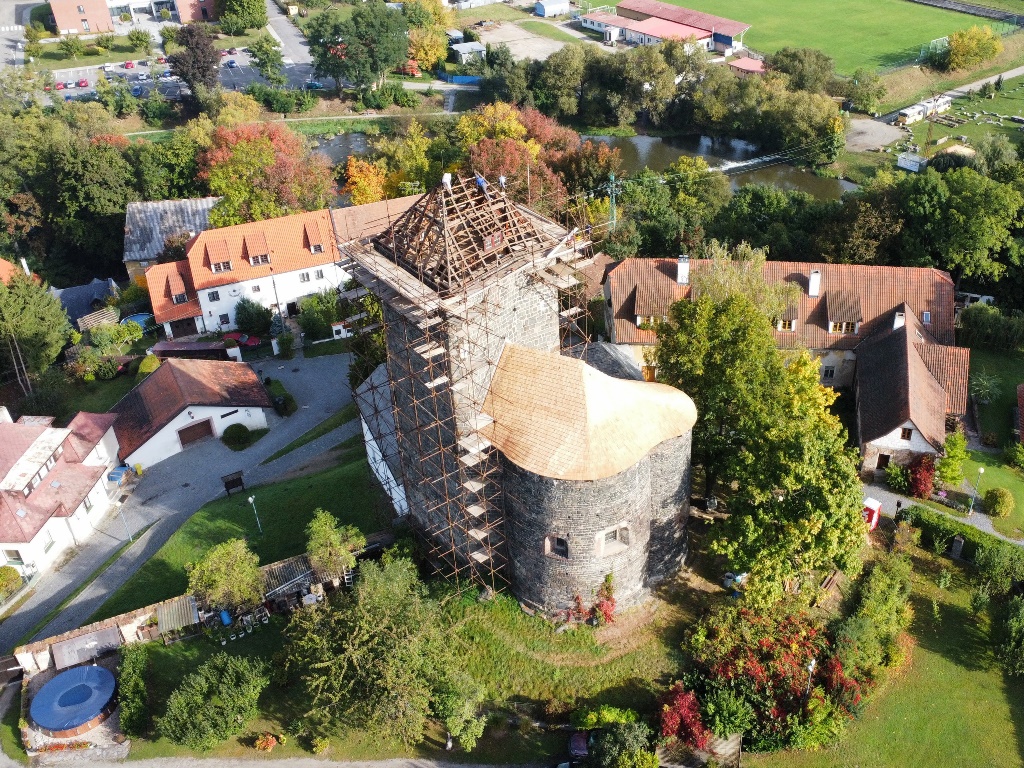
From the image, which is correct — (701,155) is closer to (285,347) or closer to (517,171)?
(517,171)

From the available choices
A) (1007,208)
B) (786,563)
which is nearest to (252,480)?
(786,563)

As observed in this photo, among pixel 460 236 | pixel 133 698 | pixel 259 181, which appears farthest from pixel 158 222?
pixel 460 236

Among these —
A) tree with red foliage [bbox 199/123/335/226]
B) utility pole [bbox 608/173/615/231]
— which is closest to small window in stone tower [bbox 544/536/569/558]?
utility pole [bbox 608/173/615/231]

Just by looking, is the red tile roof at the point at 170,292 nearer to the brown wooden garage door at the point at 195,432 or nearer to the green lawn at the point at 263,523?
the brown wooden garage door at the point at 195,432

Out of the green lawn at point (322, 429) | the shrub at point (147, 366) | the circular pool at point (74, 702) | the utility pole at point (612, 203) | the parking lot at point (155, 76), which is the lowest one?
the green lawn at point (322, 429)

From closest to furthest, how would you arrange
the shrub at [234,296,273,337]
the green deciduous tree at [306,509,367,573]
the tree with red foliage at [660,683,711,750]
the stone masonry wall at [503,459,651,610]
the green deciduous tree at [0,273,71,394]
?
the tree with red foliage at [660,683,711,750] → the stone masonry wall at [503,459,651,610] → the green deciduous tree at [306,509,367,573] → the green deciduous tree at [0,273,71,394] → the shrub at [234,296,273,337]

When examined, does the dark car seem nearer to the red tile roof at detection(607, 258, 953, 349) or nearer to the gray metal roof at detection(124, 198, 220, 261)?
the red tile roof at detection(607, 258, 953, 349)

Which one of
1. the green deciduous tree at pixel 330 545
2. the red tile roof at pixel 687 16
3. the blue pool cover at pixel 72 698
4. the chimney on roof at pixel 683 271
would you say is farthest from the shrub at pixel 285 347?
the red tile roof at pixel 687 16
